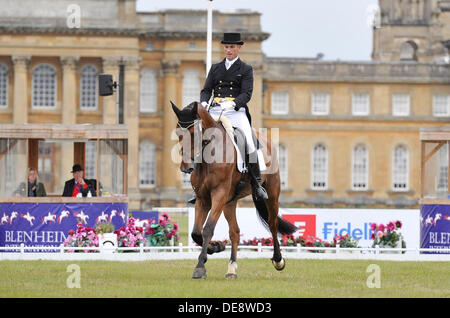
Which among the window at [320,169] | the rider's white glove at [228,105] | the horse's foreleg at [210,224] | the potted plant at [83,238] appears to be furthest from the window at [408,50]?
the horse's foreleg at [210,224]

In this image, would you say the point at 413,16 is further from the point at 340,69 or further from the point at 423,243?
the point at 423,243

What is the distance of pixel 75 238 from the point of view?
25031mm

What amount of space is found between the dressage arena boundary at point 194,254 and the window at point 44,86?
170 ft

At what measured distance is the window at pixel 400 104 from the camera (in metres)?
84.9

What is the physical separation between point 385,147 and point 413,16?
3883 centimetres

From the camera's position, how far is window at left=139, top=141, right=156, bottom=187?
8125 cm

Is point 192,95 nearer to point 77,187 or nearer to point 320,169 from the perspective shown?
point 320,169

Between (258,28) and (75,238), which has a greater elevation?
(258,28)

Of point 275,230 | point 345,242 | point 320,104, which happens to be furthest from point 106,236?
point 320,104

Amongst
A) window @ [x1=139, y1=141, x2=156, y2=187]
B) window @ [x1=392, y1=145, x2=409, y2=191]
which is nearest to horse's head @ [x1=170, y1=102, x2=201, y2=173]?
window @ [x1=139, y1=141, x2=156, y2=187]

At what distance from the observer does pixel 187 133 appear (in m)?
17.1
